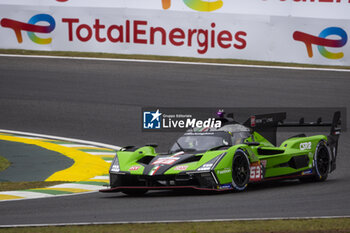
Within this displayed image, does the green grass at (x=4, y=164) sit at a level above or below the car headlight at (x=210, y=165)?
below

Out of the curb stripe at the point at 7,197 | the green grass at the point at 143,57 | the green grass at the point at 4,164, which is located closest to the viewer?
the curb stripe at the point at 7,197

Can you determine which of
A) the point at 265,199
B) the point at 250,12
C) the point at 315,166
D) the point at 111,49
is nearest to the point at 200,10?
the point at 250,12

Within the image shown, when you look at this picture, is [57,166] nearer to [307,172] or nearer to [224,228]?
[307,172]

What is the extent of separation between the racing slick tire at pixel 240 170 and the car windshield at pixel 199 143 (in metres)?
0.51

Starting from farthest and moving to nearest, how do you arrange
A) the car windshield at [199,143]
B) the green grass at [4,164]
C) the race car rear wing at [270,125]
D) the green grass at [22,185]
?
the green grass at [4,164]
the race car rear wing at [270,125]
the green grass at [22,185]
the car windshield at [199,143]

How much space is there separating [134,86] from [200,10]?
3.63m

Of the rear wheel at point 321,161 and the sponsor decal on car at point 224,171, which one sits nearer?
the sponsor decal on car at point 224,171

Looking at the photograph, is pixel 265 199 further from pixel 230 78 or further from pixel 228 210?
pixel 230 78

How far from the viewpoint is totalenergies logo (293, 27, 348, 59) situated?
74.7 ft

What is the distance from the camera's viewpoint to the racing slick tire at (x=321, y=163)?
43.3 feet

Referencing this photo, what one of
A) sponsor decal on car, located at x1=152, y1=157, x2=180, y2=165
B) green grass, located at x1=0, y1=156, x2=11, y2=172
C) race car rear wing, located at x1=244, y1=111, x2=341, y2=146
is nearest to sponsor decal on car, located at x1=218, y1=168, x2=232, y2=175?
sponsor decal on car, located at x1=152, y1=157, x2=180, y2=165

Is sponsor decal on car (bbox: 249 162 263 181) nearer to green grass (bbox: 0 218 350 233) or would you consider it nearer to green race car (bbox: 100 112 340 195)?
green race car (bbox: 100 112 340 195)

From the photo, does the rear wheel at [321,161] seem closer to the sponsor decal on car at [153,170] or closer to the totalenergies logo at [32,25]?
the sponsor decal on car at [153,170]

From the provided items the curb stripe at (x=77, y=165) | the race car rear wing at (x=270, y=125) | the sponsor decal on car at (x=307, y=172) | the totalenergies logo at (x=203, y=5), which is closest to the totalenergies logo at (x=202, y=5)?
the totalenergies logo at (x=203, y=5)
